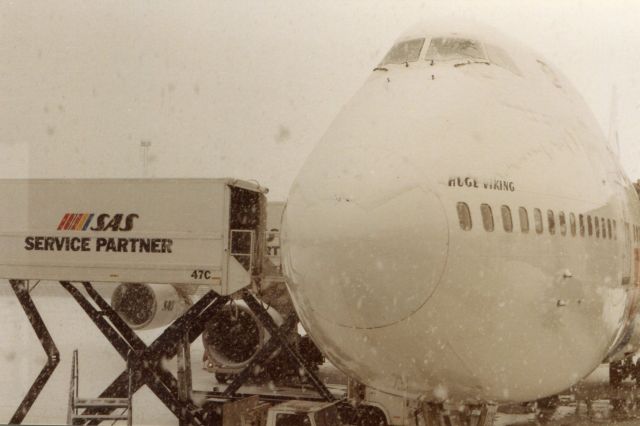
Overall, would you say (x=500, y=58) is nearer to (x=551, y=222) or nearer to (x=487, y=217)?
(x=551, y=222)

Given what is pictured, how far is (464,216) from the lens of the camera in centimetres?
532

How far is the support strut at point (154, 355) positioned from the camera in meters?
9.57

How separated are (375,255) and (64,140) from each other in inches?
230

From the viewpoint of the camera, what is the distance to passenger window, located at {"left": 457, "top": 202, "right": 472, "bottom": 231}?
5289 millimetres

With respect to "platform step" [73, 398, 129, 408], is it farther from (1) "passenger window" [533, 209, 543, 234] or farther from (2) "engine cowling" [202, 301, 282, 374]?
(1) "passenger window" [533, 209, 543, 234]

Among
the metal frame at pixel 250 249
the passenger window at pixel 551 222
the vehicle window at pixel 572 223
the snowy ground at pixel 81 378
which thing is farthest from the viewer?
the snowy ground at pixel 81 378

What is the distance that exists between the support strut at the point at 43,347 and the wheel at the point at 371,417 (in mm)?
3918

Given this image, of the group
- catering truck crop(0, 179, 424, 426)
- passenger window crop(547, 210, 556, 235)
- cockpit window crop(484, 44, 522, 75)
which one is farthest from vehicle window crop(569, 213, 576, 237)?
catering truck crop(0, 179, 424, 426)

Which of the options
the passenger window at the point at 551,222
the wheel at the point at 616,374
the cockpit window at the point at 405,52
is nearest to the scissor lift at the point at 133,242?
the cockpit window at the point at 405,52

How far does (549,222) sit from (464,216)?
38.7 inches

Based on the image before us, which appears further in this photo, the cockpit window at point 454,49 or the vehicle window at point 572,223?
the cockpit window at point 454,49

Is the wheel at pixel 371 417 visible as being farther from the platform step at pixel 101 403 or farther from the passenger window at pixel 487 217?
the passenger window at pixel 487 217

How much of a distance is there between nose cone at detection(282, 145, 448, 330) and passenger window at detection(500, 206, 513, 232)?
1.94ft

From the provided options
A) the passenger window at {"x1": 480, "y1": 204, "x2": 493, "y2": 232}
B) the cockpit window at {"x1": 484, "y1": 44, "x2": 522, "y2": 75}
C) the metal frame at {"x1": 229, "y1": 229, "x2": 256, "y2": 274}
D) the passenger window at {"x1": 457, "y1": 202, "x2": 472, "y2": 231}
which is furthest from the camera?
the metal frame at {"x1": 229, "y1": 229, "x2": 256, "y2": 274}
